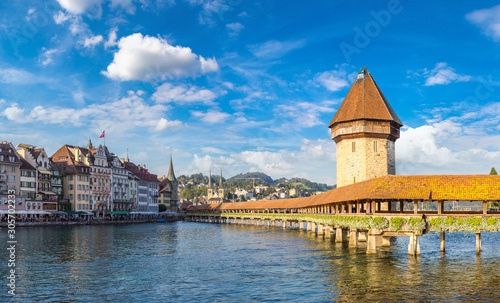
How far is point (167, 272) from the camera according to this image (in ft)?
93.0

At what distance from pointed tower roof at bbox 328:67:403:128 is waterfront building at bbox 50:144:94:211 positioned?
211 ft

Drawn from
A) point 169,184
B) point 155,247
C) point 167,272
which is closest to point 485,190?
point 167,272

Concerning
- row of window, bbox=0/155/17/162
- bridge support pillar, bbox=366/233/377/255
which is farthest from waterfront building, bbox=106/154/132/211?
bridge support pillar, bbox=366/233/377/255

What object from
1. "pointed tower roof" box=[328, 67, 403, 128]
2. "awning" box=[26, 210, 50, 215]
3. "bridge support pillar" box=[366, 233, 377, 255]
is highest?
"pointed tower roof" box=[328, 67, 403, 128]

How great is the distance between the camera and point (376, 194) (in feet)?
101

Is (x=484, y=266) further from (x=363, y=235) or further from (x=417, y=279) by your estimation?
(x=363, y=235)

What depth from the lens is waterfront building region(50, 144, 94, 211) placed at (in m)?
103

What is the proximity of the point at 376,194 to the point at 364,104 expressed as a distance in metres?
30.5

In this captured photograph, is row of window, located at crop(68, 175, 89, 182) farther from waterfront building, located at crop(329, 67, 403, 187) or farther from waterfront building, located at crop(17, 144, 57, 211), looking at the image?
waterfront building, located at crop(329, 67, 403, 187)

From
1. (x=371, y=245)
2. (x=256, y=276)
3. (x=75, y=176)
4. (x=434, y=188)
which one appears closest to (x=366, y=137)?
(x=371, y=245)

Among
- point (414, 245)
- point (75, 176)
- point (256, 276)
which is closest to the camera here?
point (256, 276)

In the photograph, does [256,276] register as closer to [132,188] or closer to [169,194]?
[132,188]

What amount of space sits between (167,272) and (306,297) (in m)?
10.7

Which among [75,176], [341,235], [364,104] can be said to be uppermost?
[364,104]
